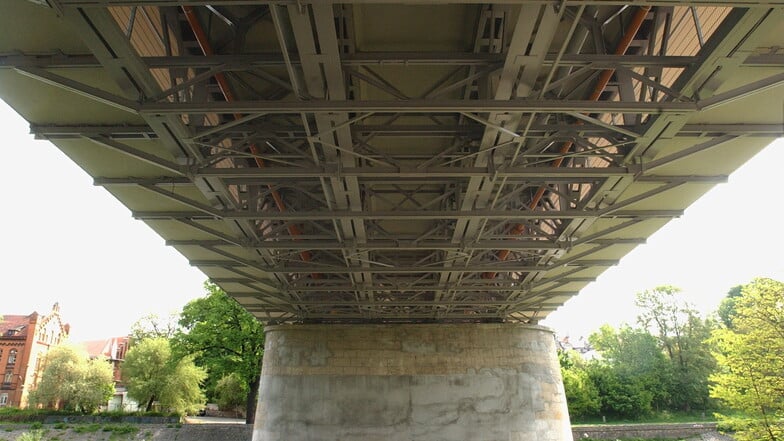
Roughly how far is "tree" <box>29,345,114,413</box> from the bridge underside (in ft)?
126

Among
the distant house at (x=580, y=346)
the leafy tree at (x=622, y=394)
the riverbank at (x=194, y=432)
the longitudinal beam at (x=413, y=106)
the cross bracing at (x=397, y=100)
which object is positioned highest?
the distant house at (x=580, y=346)

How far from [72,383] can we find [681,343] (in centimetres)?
5942

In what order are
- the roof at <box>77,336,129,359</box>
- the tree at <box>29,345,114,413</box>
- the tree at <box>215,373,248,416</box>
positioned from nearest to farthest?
the tree at <box>215,373,248,416</box>, the tree at <box>29,345,114,413</box>, the roof at <box>77,336,129,359</box>

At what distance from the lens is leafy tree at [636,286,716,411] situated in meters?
54.2

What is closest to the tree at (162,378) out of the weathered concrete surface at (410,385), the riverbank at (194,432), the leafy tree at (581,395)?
the riverbank at (194,432)

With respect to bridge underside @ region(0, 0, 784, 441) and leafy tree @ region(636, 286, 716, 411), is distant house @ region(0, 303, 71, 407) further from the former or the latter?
leafy tree @ region(636, 286, 716, 411)

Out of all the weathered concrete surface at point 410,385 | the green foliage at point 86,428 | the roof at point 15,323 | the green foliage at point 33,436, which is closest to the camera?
the weathered concrete surface at point 410,385

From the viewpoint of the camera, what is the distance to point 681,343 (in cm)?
5850

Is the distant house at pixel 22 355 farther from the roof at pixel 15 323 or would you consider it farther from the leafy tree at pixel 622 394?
the leafy tree at pixel 622 394

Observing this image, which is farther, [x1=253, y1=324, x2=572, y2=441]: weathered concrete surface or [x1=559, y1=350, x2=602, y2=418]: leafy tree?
[x1=559, y1=350, x2=602, y2=418]: leafy tree

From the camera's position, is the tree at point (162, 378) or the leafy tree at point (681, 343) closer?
the tree at point (162, 378)

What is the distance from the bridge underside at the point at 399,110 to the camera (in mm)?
6328

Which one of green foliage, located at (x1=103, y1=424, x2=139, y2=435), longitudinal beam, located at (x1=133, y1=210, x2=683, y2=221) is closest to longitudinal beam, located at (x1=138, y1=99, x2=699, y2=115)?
longitudinal beam, located at (x1=133, y1=210, x2=683, y2=221)

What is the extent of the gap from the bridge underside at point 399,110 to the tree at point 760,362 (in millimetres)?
15672
